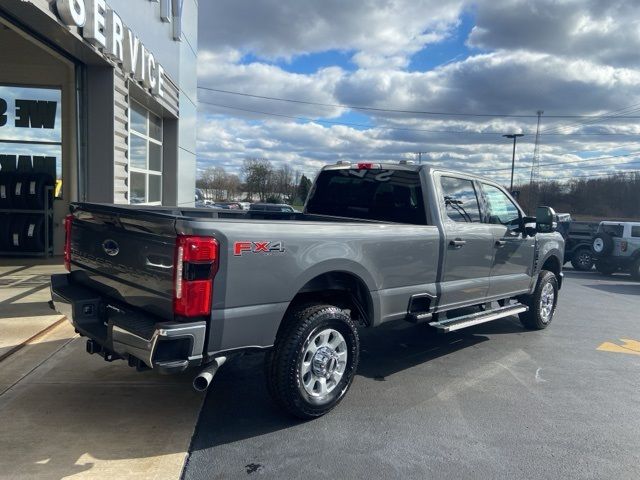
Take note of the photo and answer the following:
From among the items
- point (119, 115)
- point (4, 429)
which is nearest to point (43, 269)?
point (119, 115)

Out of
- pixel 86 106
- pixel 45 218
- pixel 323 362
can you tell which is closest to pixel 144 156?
pixel 45 218

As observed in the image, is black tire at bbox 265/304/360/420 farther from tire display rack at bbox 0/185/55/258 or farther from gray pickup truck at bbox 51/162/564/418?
tire display rack at bbox 0/185/55/258

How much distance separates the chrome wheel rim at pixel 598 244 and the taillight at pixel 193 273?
1520 centimetres

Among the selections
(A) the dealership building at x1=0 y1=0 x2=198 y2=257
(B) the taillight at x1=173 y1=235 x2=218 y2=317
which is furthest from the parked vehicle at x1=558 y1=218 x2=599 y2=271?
(B) the taillight at x1=173 y1=235 x2=218 y2=317

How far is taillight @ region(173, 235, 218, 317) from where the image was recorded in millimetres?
3107

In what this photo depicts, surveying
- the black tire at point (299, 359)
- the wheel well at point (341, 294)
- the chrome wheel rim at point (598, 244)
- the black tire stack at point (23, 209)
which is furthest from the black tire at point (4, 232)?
the chrome wheel rim at point (598, 244)

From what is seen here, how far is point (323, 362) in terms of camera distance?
13.0 ft

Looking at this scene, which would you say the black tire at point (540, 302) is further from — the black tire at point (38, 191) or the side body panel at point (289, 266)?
the black tire at point (38, 191)

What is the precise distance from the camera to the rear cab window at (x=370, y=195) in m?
5.18

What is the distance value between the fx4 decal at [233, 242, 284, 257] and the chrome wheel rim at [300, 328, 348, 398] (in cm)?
76

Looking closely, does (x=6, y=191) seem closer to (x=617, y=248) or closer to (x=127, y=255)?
(x=127, y=255)

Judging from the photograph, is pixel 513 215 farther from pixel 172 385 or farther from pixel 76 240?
pixel 76 240

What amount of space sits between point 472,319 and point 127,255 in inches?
140

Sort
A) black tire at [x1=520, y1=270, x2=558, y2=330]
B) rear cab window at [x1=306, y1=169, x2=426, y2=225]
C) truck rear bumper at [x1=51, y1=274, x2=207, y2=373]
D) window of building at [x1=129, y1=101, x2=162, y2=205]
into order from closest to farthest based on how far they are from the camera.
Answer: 1. truck rear bumper at [x1=51, y1=274, x2=207, y2=373]
2. rear cab window at [x1=306, y1=169, x2=426, y2=225]
3. black tire at [x1=520, y1=270, x2=558, y2=330]
4. window of building at [x1=129, y1=101, x2=162, y2=205]
